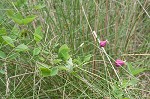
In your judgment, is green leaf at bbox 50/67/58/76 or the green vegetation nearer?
green leaf at bbox 50/67/58/76

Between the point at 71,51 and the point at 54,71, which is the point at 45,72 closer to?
the point at 54,71

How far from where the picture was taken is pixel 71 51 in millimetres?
1190

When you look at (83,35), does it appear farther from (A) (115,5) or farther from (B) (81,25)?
(A) (115,5)

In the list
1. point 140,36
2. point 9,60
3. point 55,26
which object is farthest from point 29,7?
point 140,36

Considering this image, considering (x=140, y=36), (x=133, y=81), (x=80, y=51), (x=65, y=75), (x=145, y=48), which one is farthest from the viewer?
(x=140, y=36)

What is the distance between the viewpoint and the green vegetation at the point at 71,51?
961mm

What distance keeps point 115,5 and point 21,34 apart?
0.62 metres

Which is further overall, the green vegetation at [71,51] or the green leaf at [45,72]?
the green vegetation at [71,51]

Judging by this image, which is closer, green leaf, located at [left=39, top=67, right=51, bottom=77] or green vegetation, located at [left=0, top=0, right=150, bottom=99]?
green leaf, located at [left=39, top=67, right=51, bottom=77]

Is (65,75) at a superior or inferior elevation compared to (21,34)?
inferior

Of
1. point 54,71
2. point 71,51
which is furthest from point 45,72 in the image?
point 71,51

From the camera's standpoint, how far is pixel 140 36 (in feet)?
5.01

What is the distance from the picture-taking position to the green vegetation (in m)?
0.96

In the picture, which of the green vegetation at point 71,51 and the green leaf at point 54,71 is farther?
the green vegetation at point 71,51
